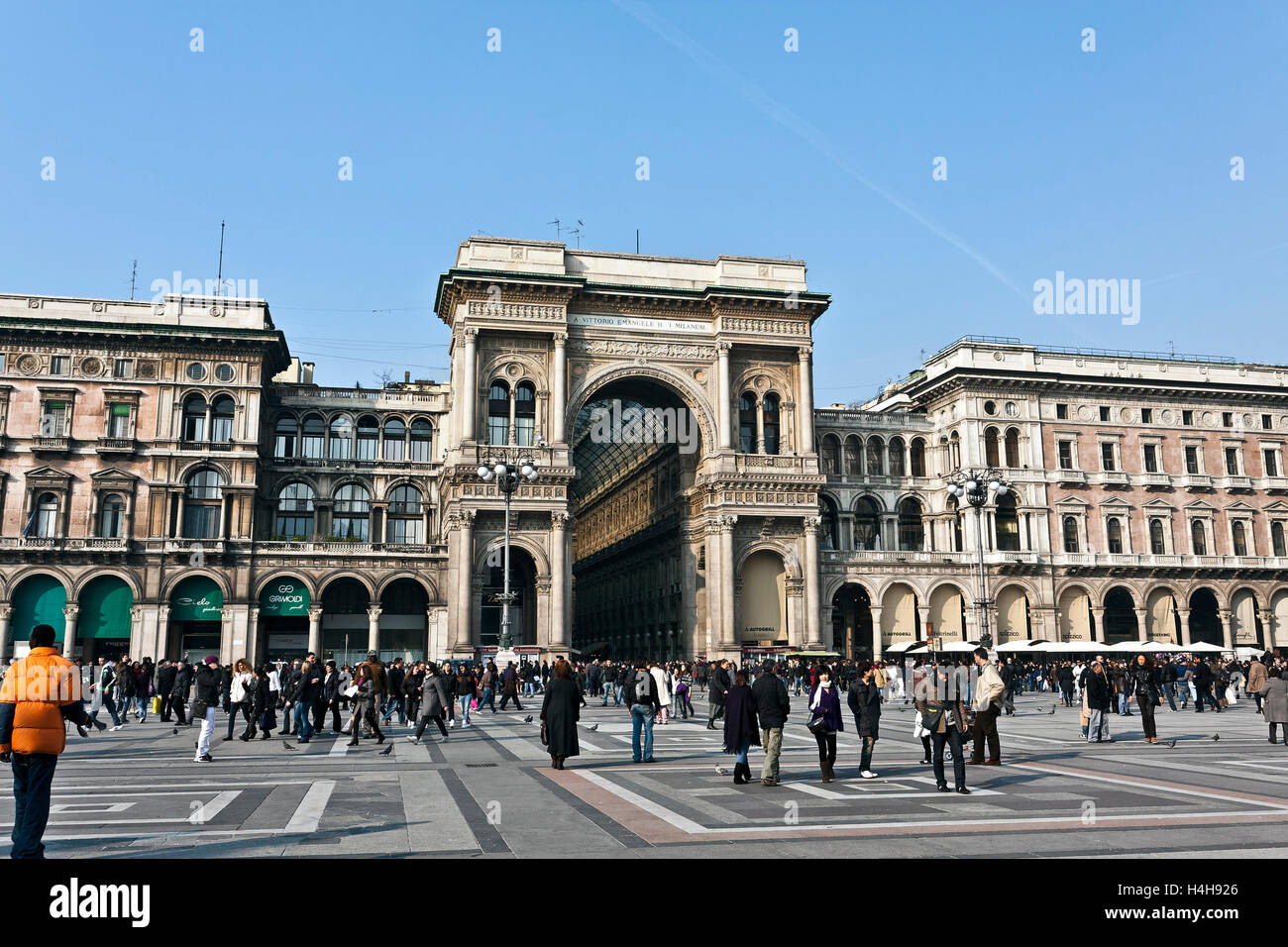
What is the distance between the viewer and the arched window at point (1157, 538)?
69562 mm

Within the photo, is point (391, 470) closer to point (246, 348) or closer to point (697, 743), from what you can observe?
point (246, 348)

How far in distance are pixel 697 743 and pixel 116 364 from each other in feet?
157

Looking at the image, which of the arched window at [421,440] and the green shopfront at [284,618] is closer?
the green shopfront at [284,618]

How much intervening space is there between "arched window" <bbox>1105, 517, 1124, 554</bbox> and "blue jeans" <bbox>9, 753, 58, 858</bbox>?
6909 centimetres

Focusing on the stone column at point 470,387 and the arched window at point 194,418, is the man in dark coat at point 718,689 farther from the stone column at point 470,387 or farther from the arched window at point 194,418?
the arched window at point 194,418

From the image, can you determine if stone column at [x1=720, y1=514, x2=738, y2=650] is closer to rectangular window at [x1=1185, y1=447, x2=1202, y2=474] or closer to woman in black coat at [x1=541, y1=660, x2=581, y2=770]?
rectangular window at [x1=1185, y1=447, x2=1202, y2=474]

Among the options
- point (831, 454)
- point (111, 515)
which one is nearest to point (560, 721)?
point (111, 515)

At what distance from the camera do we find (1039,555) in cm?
6612

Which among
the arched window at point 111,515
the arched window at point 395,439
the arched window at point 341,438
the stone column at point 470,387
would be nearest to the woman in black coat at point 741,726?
the stone column at point 470,387

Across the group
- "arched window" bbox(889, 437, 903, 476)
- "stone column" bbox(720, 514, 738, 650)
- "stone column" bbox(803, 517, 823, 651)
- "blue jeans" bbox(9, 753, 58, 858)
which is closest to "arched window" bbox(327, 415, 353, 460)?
"stone column" bbox(720, 514, 738, 650)

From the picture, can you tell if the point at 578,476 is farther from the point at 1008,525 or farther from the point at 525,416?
the point at 1008,525

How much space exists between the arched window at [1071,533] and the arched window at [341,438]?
148ft

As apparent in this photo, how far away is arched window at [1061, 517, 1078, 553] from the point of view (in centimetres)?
6812
